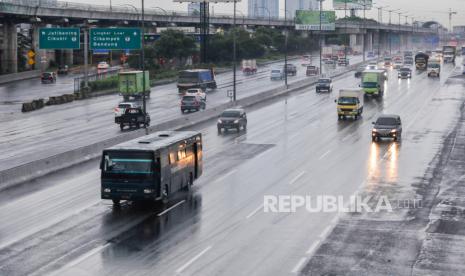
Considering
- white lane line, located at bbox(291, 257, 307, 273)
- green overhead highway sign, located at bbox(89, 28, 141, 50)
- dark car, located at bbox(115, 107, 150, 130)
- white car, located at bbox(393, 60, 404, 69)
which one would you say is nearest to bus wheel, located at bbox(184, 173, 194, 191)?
white lane line, located at bbox(291, 257, 307, 273)

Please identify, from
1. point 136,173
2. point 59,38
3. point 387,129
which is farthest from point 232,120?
point 59,38

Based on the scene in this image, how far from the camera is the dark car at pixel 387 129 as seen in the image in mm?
57500

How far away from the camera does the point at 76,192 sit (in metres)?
39.3

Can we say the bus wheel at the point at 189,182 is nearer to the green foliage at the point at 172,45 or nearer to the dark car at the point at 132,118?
the dark car at the point at 132,118

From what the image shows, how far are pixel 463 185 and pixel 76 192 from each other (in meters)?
17.7

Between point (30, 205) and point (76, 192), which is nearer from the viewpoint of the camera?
point (30, 205)

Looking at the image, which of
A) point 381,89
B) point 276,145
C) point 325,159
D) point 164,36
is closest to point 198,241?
point 325,159

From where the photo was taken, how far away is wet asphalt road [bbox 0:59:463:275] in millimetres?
26594

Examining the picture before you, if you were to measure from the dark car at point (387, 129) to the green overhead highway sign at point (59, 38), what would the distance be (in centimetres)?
4969

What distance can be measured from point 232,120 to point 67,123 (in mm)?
16965

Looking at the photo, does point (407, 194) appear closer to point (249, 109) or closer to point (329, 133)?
point (329, 133)

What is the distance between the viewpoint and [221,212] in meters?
34.3

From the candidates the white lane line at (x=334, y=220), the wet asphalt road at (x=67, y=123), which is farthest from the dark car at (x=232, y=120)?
the white lane line at (x=334, y=220)

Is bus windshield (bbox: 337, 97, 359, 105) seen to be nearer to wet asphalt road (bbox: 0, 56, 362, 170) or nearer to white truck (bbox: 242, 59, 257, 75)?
wet asphalt road (bbox: 0, 56, 362, 170)
